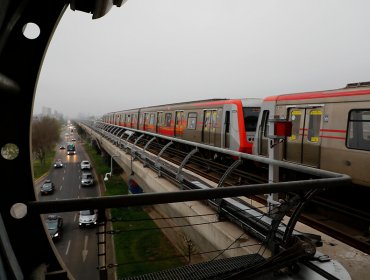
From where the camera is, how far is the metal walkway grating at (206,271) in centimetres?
231

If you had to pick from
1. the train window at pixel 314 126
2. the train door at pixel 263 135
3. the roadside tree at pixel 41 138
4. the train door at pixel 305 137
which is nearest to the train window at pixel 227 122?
the train door at pixel 263 135

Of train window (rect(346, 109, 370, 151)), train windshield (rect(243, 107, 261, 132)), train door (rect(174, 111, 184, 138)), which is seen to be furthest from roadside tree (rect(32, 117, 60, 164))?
train window (rect(346, 109, 370, 151))

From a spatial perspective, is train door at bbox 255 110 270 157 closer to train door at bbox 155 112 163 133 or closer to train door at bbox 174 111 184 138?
train door at bbox 174 111 184 138

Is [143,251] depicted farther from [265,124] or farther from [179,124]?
[265,124]

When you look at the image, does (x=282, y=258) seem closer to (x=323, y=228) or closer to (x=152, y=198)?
(x=152, y=198)

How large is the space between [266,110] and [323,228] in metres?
5.22

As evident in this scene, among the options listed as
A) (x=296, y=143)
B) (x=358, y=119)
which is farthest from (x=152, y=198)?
(x=296, y=143)

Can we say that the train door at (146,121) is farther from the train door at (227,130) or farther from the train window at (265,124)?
the train window at (265,124)

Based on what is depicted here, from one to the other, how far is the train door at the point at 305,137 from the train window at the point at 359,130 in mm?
847

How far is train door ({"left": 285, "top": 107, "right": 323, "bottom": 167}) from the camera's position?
24.9 ft

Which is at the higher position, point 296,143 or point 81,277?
point 296,143

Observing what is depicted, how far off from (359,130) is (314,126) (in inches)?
51.3

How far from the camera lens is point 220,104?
11898 millimetres

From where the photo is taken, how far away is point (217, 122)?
39.4 ft
